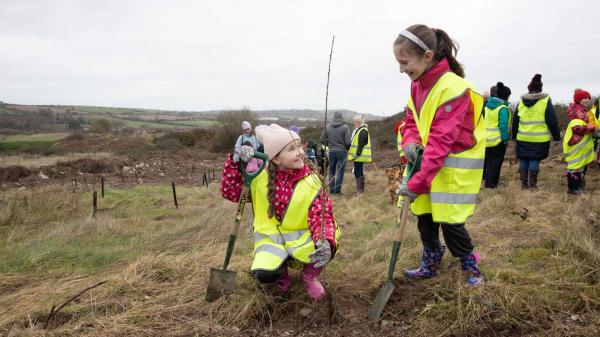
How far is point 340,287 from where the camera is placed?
10.1 ft

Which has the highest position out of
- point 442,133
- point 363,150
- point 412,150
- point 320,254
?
point 442,133

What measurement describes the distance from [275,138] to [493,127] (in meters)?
5.35

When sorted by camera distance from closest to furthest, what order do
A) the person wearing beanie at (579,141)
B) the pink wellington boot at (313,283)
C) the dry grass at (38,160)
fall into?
the pink wellington boot at (313,283)
the person wearing beanie at (579,141)
the dry grass at (38,160)

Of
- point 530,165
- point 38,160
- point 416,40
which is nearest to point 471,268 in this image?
point 416,40

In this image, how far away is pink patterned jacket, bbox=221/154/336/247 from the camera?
2.77m

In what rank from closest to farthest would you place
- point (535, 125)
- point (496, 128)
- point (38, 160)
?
point (535, 125)
point (496, 128)
point (38, 160)

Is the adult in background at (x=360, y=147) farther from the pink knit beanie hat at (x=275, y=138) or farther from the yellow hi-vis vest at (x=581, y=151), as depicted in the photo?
the pink knit beanie hat at (x=275, y=138)

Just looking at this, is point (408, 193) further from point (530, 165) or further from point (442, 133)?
point (530, 165)

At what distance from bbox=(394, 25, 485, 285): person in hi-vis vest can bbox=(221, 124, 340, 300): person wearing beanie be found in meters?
0.59

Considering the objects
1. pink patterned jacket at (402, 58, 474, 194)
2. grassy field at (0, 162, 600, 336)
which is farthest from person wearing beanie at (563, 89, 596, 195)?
pink patterned jacket at (402, 58, 474, 194)

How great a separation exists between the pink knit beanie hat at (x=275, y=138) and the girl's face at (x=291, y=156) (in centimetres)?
3

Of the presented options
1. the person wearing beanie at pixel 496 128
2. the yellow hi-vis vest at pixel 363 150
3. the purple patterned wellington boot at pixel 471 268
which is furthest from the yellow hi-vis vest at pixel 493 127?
the purple patterned wellington boot at pixel 471 268

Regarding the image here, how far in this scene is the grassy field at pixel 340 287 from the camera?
2518 mm

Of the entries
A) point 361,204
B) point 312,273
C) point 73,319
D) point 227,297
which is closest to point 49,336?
point 73,319
